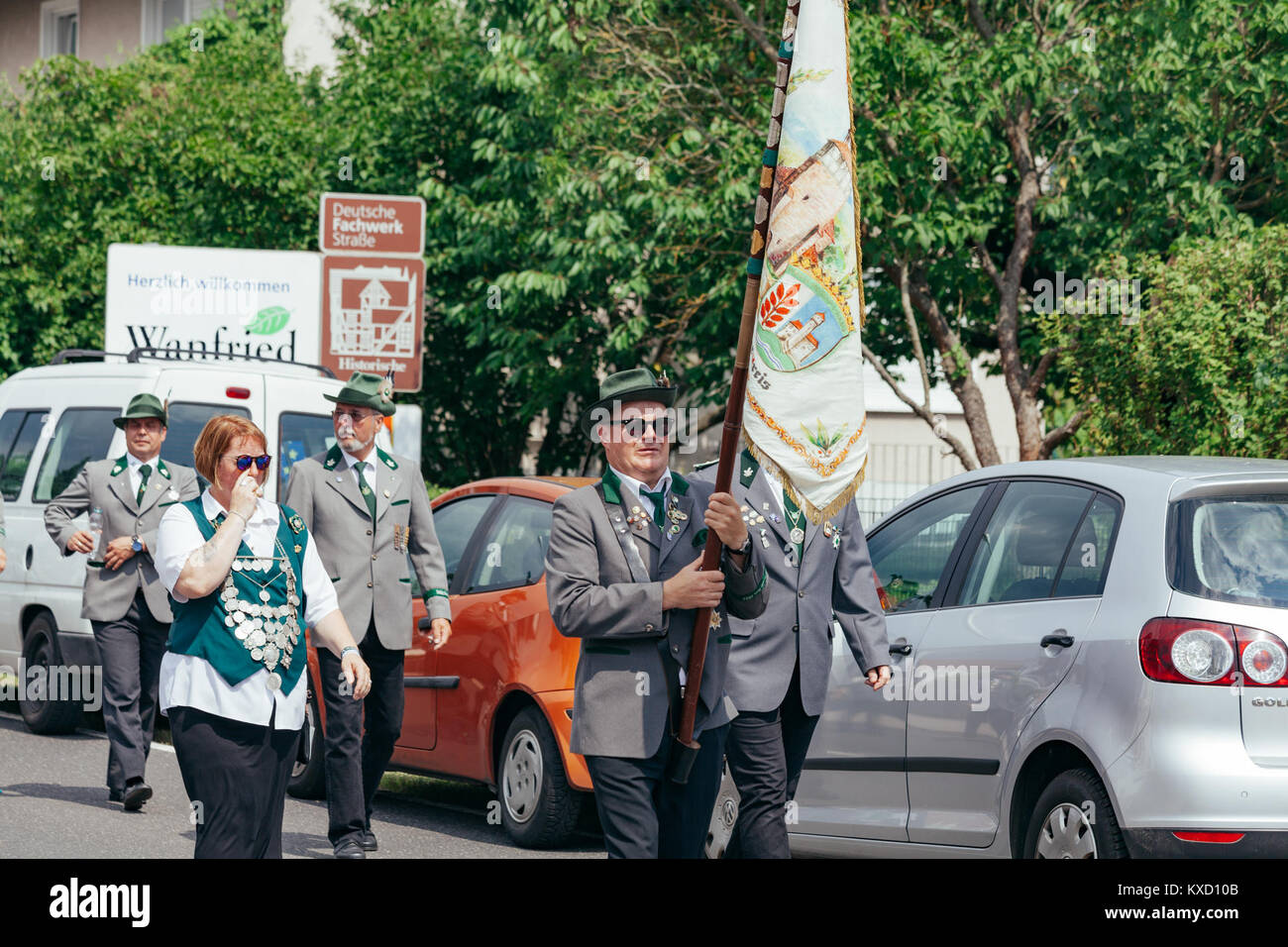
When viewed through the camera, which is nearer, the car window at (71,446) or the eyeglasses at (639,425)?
the eyeglasses at (639,425)

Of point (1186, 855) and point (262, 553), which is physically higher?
point (262, 553)

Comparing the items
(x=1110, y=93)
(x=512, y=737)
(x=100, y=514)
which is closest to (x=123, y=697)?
(x=100, y=514)

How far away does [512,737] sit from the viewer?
8.50 m

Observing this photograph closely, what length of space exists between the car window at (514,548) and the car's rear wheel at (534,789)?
2.26 feet

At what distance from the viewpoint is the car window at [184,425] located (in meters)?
11.2

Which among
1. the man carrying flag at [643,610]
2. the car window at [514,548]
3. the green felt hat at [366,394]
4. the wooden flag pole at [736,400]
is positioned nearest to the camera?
the wooden flag pole at [736,400]

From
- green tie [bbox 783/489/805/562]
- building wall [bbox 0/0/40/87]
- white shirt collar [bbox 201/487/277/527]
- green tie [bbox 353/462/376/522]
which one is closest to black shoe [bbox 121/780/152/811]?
green tie [bbox 353/462/376/522]

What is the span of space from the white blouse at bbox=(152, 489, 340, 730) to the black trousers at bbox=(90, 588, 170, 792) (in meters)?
3.84

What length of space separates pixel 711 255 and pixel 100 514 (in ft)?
23.7

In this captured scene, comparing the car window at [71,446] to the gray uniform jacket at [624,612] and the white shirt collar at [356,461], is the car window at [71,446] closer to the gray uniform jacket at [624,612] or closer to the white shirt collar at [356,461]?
the white shirt collar at [356,461]

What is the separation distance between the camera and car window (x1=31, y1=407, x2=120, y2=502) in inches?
457

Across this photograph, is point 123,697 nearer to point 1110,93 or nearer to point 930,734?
point 930,734

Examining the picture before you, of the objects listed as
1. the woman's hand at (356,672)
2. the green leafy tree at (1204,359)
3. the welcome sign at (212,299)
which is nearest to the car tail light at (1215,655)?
the woman's hand at (356,672)

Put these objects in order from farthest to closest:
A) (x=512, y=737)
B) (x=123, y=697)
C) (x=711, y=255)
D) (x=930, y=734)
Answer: (x=711, y=255) → (x=123, y=697) → (x=512, y=737) → (x=930, y=734)
